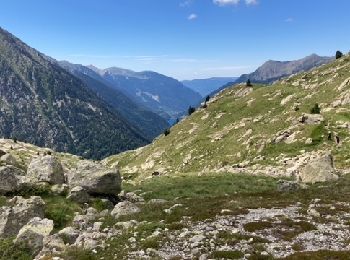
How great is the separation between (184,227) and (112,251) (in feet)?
20.8

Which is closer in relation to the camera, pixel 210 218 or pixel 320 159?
pixel 210 218

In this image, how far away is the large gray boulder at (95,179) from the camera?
159ft

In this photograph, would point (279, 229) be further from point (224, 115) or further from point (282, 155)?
point (224, 115)

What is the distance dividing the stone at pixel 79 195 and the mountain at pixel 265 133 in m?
31.7

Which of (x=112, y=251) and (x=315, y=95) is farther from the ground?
(x=315, y=95)

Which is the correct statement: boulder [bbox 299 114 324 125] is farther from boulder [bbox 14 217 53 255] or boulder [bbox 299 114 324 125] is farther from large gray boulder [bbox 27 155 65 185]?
boulder [bbox 14 217 53 255]

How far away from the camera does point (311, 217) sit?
103ft

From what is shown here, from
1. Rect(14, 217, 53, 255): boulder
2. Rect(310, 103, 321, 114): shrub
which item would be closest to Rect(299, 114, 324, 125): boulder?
Rect(310, 103, 321, 114): shrub

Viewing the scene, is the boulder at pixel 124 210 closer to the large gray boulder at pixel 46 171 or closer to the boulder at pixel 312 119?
the large gray boulder at pixel 46 171

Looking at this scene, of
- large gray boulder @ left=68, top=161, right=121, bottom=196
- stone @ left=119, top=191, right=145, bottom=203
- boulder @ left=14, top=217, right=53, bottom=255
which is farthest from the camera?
stone @ left=119, top=191, right=145, bottom=203

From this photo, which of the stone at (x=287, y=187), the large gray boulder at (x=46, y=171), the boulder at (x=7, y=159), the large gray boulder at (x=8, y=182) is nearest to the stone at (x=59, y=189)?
the large gray boulder at (x=46, y=171)

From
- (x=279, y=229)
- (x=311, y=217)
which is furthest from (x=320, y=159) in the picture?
(x=279, y=229)

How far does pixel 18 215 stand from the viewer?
35.0m

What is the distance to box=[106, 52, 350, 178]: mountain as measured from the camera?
Answer: 73.2 meters
